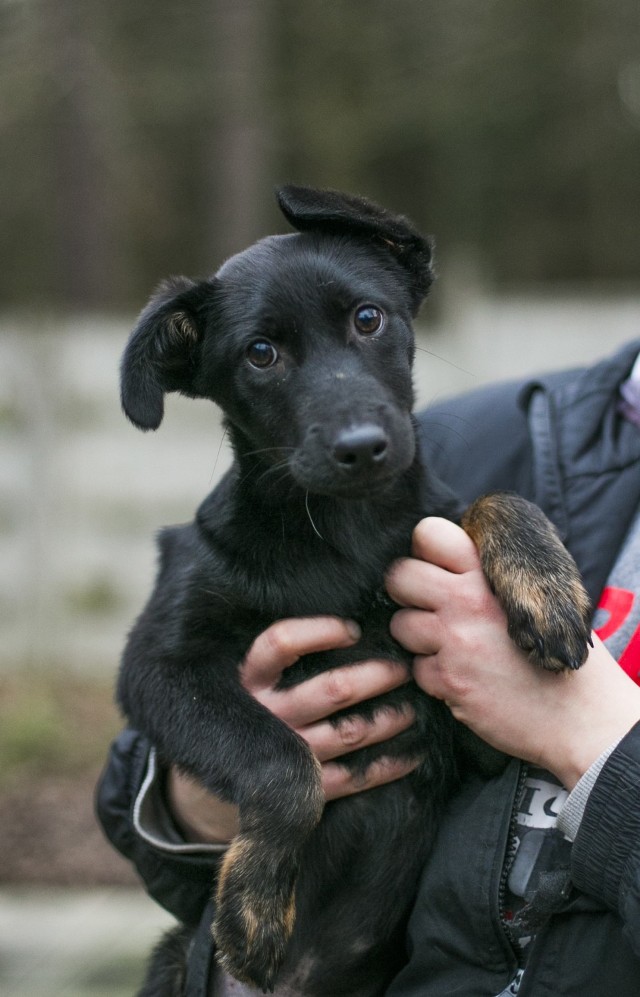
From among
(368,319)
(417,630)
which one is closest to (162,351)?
(368,319)

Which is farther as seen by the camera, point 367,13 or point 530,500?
point 367,13

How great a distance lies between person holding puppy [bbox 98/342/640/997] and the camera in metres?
1.90

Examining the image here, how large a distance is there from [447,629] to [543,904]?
0.51 metres

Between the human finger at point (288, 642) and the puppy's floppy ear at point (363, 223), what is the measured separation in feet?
2.48

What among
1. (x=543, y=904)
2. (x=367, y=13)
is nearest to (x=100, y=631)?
(x=543, y=904)

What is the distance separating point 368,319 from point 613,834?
3.55 feet

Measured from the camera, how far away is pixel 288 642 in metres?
2.21

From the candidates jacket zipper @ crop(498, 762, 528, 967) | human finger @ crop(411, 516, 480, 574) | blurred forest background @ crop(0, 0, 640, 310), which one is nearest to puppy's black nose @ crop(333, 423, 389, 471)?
human finger @ crop(411, 516, 480, 574)

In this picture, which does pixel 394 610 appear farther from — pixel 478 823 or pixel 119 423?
pixel 119 423

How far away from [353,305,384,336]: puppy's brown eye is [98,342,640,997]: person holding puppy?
15.3 inches

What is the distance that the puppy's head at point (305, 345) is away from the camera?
215cm

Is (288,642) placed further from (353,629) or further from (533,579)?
(533,579)

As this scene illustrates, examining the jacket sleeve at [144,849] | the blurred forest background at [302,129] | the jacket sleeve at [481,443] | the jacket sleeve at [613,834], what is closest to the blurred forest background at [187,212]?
the blurred forest background at [302,129]

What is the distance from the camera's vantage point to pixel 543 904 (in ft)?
6.34
